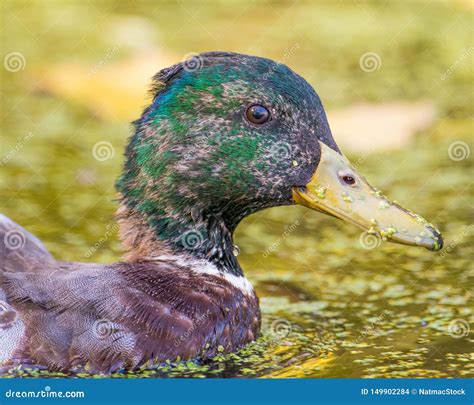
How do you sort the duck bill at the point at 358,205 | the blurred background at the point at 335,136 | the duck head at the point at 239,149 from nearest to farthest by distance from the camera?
the duck bill at the point at 358,205 < the duck head at the point at 239,149 < the blurred background at the point at 335,136

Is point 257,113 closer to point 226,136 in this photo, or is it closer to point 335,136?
point 226,136

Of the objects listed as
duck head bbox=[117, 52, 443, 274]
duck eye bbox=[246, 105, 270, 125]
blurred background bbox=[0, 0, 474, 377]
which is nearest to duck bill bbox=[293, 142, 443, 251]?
duck head bbox=[117, 52, 443, 274]

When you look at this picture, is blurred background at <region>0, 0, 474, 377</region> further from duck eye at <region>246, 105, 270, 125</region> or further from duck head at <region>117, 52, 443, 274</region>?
duck eye at <region>246, 105, 270, 125</region>

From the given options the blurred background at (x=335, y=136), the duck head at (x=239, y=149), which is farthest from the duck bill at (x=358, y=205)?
the blurred background at (x=335, y=136)

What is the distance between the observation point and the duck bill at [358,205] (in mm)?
7898

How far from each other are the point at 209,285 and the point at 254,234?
252cm

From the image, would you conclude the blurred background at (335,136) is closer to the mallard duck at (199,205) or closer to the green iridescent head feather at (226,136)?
the mallard duck at (199,205)

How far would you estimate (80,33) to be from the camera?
14047mm

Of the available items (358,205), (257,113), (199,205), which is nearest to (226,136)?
(257,113)

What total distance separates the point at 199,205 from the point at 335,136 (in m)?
4.50

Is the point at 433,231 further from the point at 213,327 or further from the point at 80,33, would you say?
the point at 80,33

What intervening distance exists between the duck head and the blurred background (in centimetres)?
85

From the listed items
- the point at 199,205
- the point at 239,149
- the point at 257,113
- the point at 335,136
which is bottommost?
the point at 199,205

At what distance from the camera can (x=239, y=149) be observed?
8156 mm
